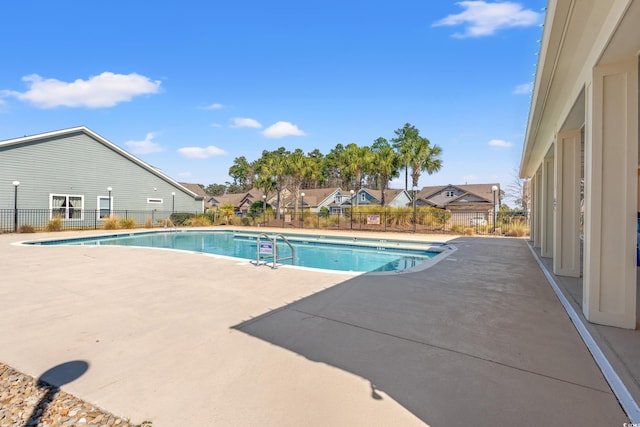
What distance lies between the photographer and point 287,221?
78.1 feet

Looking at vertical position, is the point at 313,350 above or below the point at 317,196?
below

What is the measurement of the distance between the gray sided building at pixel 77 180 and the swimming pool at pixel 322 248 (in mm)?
5822

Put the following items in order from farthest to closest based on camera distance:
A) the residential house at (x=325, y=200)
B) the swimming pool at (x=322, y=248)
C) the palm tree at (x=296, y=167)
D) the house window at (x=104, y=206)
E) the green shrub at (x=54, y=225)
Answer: the residential house at (x=325, y=200) → the palm tree at (x=296, y=167) → the house window at (x=104, y=206) → the green shrub at (x=54, y=225) → the swimming pool at (x=322, y=248)

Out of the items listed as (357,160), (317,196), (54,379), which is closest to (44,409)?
(54,379)

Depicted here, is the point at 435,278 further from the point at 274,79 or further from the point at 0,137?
the point at 0,137

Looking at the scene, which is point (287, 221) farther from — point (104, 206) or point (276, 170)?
point (104, 206)

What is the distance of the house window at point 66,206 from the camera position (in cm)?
1781

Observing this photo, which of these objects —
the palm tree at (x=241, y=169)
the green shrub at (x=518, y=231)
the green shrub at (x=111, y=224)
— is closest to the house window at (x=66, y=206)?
the green shrub at (x=111, y=224)

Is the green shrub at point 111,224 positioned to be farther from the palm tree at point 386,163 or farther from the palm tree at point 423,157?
the palm tree at point 423,157

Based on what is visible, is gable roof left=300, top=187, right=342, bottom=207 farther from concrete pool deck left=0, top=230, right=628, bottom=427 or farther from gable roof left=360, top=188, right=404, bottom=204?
concrete pool deck left=0, top=230, right=628, bottom=427

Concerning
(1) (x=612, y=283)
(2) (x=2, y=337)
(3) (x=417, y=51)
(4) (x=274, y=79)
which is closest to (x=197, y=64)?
(4) (x=274, y=79)

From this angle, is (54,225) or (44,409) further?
(54,225)

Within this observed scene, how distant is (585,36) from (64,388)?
5611mm

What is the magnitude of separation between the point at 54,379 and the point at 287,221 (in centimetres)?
2158
